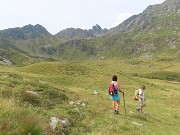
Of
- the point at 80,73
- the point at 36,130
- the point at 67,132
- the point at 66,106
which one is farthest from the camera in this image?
the point at 80,73

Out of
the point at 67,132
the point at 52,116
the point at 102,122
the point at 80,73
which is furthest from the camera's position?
the point at 80,73

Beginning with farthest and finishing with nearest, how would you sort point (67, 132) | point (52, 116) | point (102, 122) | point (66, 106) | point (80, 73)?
point (80, 73), point (66, 106), point (102, 122), point (52, 116), point (67, 132)

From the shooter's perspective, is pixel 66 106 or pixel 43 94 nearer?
pixel 66 106

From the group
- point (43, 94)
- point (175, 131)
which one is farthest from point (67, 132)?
point (175, 131)

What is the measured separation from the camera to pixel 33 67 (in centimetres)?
5981

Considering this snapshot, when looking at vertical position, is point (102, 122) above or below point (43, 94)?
below

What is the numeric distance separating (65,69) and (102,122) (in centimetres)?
3798

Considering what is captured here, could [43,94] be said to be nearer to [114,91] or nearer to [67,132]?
[114,91]

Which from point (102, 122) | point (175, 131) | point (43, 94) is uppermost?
point (43, 94)

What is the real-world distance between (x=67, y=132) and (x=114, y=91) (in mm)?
8757

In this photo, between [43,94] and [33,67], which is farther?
[33,67]

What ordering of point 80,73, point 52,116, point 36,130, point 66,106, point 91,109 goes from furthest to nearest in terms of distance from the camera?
point 80,73 < point 91,109 < point 66,106 < point 52,116 < point 36,130

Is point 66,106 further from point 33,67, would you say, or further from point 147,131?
point 33,67

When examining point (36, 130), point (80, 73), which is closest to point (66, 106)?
point (36, 130)
